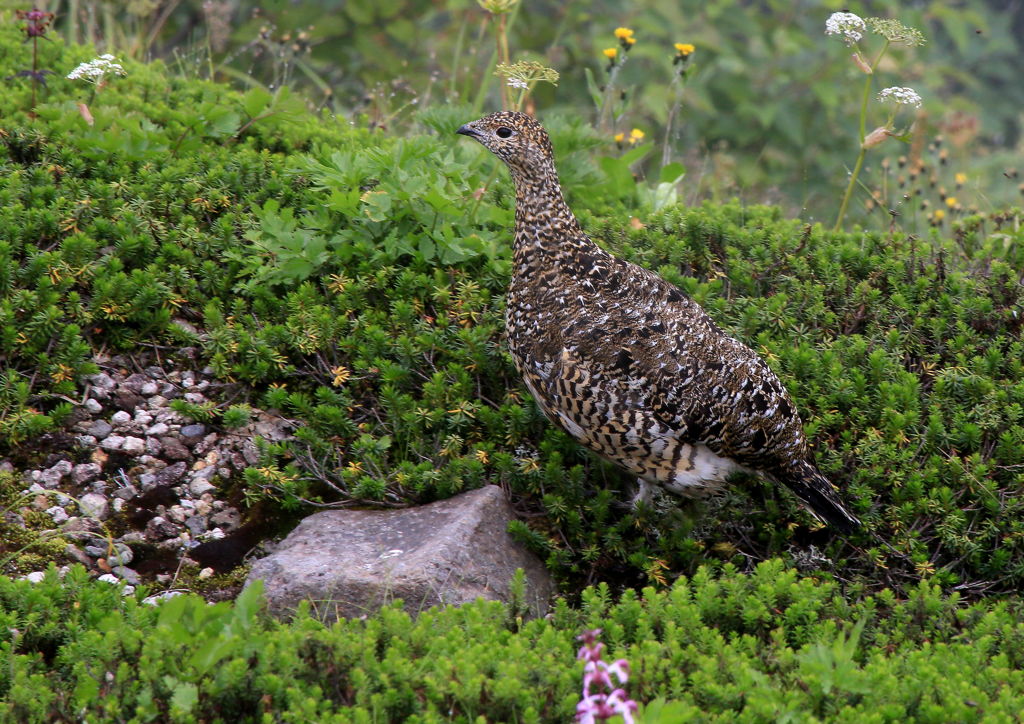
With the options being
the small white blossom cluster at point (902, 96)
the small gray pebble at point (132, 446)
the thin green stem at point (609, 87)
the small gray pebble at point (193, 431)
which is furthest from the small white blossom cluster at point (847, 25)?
the small gray pebble at point (132, 446)

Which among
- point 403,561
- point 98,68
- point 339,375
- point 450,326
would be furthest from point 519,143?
point 98,68

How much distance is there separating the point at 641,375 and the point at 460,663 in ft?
5.03

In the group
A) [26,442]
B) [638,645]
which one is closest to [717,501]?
[638,645]

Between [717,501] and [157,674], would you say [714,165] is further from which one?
[157,674]

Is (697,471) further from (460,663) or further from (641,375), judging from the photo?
(460,663)

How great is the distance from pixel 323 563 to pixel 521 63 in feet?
8.45

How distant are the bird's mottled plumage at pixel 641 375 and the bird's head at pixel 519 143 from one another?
130 millimetres

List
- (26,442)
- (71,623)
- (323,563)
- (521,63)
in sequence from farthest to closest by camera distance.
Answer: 1. (521,63)
2. (26,442)
3. (323,563)
4. (71,623)

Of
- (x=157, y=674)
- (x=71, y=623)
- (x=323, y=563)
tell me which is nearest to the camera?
(x=157, y=674)

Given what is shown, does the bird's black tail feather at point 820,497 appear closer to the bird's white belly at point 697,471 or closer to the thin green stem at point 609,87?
the bird's white belly at point 697,471

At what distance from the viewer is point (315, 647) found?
329 centimetres

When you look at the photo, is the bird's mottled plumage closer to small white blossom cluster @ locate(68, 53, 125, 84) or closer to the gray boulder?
the gray boulder

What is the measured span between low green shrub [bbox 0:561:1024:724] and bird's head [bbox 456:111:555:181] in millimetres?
1946

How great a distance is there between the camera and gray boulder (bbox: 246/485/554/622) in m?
3.95
